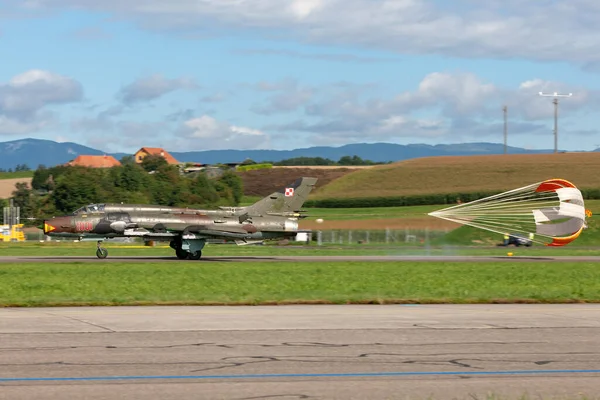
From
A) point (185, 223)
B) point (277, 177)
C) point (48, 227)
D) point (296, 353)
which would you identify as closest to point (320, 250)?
point (185, 223)

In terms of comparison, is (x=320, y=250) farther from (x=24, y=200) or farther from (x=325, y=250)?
(x=24, y=200)

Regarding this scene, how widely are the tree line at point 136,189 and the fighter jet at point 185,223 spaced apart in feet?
141

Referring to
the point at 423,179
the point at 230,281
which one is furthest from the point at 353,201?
the point at 230,281

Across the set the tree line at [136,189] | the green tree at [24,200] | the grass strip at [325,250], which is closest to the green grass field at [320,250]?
the grass strip at [325,250]

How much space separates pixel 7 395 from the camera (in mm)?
9766

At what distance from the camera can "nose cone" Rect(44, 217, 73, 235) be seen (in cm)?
4069

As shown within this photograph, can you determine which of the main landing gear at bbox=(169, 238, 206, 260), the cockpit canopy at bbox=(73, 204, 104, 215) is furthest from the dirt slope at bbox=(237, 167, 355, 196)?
the cockpit canopy at bbox=(73, 204, 104, 215)

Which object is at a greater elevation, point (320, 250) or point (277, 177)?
point (277, 177)

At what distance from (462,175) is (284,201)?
51.5 m

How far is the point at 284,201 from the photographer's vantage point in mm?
44281

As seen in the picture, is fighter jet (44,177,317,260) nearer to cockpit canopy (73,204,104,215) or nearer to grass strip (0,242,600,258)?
cockpit canopy (73,204,104,215)

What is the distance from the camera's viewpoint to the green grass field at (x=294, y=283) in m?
21.3

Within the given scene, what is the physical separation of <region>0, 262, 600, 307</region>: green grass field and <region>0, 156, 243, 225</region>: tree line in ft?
174

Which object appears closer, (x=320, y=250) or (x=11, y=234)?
(x=320, y=250)
